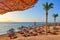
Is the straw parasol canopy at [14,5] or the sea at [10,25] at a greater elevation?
the straw parasol canopy at [14,5]

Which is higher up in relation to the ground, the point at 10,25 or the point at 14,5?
the point at 14,5

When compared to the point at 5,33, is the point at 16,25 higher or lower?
higher

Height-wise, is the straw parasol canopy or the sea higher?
the straw parasol canopy

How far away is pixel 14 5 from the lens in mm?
2732

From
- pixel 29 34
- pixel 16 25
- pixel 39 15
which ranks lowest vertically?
pixel 29 34

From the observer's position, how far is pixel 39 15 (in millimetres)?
2803

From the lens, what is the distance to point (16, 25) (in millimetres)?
2678

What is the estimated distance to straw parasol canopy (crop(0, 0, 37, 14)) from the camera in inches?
105

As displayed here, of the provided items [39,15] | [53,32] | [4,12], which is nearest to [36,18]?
[39,15]

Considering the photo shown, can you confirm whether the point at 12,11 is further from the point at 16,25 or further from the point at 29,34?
the point at 29,34

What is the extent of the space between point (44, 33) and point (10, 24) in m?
0.84

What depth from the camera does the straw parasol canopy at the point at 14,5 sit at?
2670 mm

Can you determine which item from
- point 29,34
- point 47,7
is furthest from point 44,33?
point 47,7

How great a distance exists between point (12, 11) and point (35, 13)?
56cm
